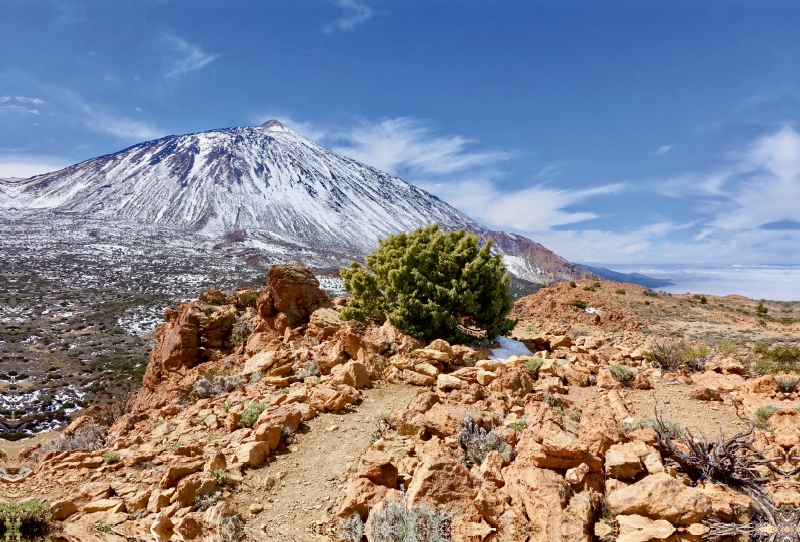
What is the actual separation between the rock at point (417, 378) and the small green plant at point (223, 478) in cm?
348

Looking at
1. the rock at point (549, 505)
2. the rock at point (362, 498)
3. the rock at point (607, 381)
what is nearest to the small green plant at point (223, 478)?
the rock at point (362, 498)

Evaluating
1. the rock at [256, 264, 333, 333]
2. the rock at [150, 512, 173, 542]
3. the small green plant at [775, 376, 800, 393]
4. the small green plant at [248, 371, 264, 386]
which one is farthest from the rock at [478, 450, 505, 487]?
the rock at [256, 264, 333, 333]

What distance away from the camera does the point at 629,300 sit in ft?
85.3

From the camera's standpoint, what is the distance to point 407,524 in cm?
320

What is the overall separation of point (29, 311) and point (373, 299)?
44508mm

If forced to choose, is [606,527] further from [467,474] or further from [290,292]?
[290,292]

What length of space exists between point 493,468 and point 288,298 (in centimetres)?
810

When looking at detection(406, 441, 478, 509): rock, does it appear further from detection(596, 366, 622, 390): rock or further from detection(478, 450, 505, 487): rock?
detection(596, 366, 622, 390): rock

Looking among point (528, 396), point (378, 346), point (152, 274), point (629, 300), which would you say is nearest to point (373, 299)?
point (378, 346)

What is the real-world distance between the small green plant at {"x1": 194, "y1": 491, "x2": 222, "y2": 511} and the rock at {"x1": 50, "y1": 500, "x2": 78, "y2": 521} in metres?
1.21

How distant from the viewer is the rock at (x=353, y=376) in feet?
21.8

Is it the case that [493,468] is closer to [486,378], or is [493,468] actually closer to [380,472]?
[380,472]

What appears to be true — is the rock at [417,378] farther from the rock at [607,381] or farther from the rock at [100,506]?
the rock at [100,506]

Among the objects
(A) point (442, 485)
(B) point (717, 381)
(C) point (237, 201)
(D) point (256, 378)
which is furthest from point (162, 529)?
(C) point (237, 201)
